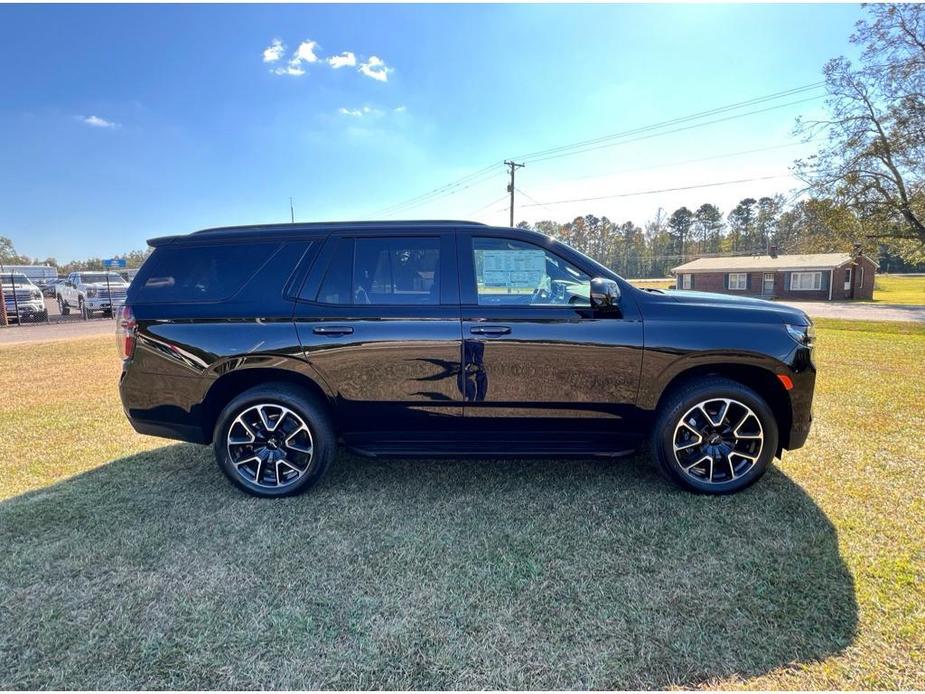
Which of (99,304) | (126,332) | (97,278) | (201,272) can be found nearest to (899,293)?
(201,272)

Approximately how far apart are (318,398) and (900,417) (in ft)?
18.6

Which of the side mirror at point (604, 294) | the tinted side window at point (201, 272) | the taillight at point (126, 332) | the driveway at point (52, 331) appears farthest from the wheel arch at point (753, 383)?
the driveway at point (52, 331)

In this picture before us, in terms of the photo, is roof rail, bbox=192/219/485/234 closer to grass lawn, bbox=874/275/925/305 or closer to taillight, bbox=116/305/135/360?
taillight, bbox=116/305/135/360

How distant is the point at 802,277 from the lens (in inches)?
1433

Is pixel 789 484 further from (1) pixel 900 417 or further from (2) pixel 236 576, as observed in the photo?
(2) pixel 236 576

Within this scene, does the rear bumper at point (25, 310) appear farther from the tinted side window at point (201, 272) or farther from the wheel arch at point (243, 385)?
the wheel arch at point (243, 385)

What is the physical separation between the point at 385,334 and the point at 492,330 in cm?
73

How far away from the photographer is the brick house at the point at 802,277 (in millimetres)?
35388

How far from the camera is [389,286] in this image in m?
3.29

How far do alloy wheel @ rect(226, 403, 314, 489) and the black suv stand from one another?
0.01 m

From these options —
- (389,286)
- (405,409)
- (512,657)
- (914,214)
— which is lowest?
(512,657)

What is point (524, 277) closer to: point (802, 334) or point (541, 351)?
point (541, 351)

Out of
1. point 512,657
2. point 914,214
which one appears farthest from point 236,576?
point 914,214

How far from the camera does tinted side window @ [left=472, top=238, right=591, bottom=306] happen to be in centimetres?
322
